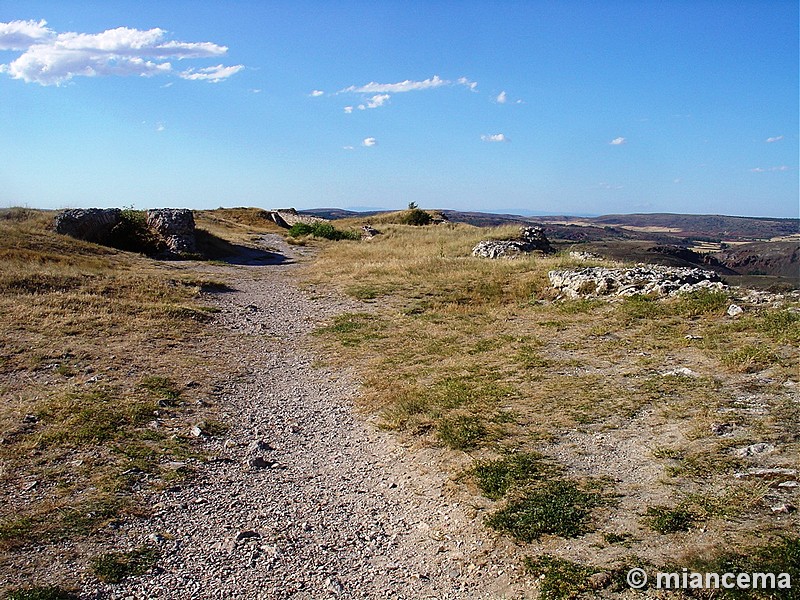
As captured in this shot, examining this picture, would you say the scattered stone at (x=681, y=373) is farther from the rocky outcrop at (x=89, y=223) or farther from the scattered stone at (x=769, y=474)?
the rocky outcrop at (x=89, y=223)

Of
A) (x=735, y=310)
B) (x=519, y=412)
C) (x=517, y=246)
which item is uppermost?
(x=517, y=246)

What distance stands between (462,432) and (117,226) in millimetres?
19957

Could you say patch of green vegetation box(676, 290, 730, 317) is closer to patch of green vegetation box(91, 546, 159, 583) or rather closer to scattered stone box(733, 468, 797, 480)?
scattered stone box(733, 468, 797, 480)

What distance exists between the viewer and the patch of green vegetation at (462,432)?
5.17 meters

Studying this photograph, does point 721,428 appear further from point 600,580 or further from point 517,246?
point 517,246

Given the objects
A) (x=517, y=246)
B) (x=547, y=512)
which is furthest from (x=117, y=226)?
(x=547, y=512)

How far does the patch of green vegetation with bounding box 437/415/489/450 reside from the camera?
17.0ft

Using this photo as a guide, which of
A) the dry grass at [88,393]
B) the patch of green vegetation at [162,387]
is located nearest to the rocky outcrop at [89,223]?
the dry grass at [88,393]

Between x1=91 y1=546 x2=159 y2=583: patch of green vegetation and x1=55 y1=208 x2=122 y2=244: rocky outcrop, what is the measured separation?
1853cm

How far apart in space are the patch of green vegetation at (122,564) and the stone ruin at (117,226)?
729 inches

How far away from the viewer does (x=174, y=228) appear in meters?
22.2

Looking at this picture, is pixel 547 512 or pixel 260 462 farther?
pixel 260 462

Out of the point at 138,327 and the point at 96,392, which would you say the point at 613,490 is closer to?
the point at 96,392

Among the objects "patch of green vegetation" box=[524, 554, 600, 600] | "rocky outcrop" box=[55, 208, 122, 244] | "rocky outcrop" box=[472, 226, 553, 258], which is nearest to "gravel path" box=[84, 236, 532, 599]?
"patch of green vegetation" box=[524, 554, 600, 600]
